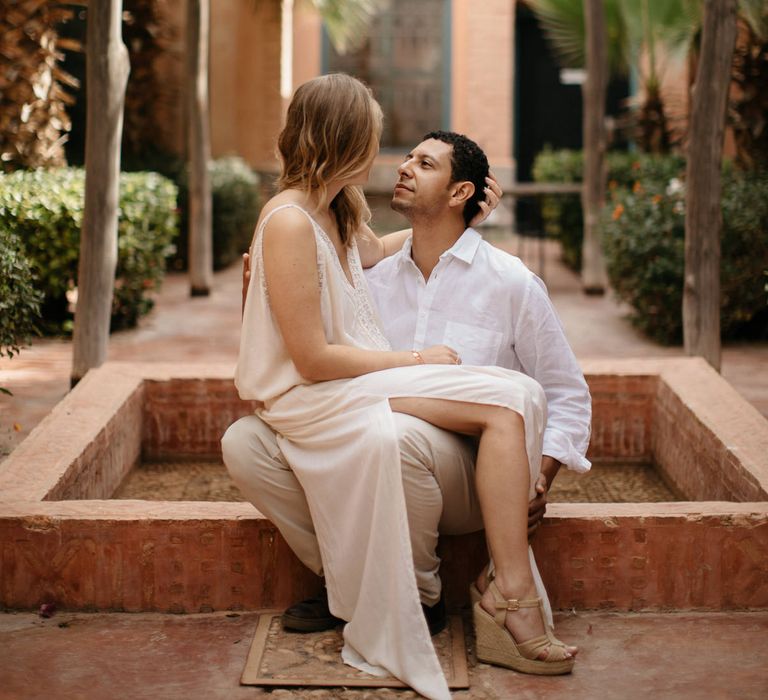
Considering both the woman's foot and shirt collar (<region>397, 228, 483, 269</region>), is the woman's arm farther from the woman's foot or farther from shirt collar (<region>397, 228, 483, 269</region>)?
the woman's foot

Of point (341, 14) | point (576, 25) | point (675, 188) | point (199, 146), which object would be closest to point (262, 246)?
point (675, 188)

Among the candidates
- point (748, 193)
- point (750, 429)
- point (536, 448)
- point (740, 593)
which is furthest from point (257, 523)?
point (748, 193)

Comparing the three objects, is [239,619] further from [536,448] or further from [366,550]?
[536,448]

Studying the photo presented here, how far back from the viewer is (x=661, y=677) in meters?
3.42

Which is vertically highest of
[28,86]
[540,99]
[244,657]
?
[540,99]

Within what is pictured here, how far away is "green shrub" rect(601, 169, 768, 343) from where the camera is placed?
27.6ft

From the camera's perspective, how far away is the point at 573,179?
42.5 ft

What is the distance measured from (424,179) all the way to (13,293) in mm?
1824

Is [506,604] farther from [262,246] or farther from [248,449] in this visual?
[262,246]

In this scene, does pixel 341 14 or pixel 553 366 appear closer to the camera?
pixel 553 366

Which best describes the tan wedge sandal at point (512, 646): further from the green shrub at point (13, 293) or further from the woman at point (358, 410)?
the green shrub at point (13, 293)

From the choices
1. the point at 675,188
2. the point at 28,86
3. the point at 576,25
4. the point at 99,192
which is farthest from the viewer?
the point at 576,25

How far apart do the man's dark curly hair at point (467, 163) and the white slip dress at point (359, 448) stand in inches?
20.7

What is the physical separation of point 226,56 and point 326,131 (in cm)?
1169
